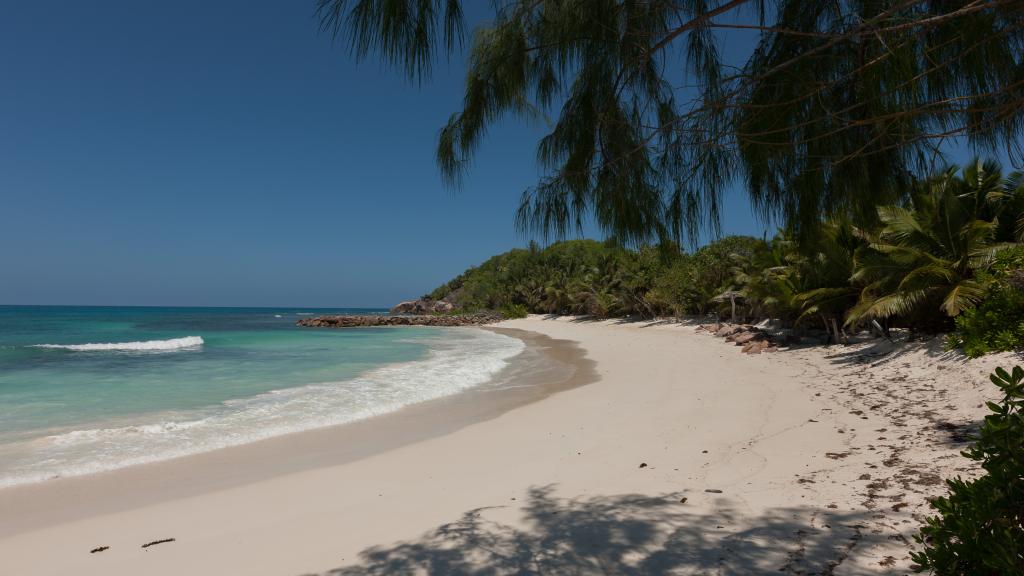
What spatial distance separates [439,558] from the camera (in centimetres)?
303

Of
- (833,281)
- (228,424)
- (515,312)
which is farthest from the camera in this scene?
(515,312)

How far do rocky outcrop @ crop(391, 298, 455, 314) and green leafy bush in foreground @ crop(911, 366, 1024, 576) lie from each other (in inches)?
2437

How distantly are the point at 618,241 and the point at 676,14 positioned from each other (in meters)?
1.27

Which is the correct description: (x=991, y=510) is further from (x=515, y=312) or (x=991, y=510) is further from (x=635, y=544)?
(x=515, y=312)

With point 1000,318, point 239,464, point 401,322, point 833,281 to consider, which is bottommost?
point 239,464

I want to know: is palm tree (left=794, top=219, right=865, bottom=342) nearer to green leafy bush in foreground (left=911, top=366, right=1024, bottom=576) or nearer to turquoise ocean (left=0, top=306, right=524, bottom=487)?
turquoise ocean (left=0, top=306, right=524, bottom=487)

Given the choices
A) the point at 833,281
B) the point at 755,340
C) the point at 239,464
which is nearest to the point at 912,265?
the point at 833,281

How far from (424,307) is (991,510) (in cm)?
7118

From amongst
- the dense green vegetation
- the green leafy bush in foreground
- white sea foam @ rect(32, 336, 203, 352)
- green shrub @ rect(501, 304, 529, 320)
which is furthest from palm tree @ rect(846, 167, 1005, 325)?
green shrub @ rect(501, 304, 529, 320)

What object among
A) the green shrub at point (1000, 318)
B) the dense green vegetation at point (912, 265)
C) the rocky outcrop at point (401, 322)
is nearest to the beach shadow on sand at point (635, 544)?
the dense green vegetation at point (912, 265)

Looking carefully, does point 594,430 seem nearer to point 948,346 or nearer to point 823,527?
point 823,527

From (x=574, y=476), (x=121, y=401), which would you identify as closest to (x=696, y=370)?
(x=574, y=476)

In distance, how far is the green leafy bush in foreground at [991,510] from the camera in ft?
4.98

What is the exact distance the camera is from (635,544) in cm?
300
